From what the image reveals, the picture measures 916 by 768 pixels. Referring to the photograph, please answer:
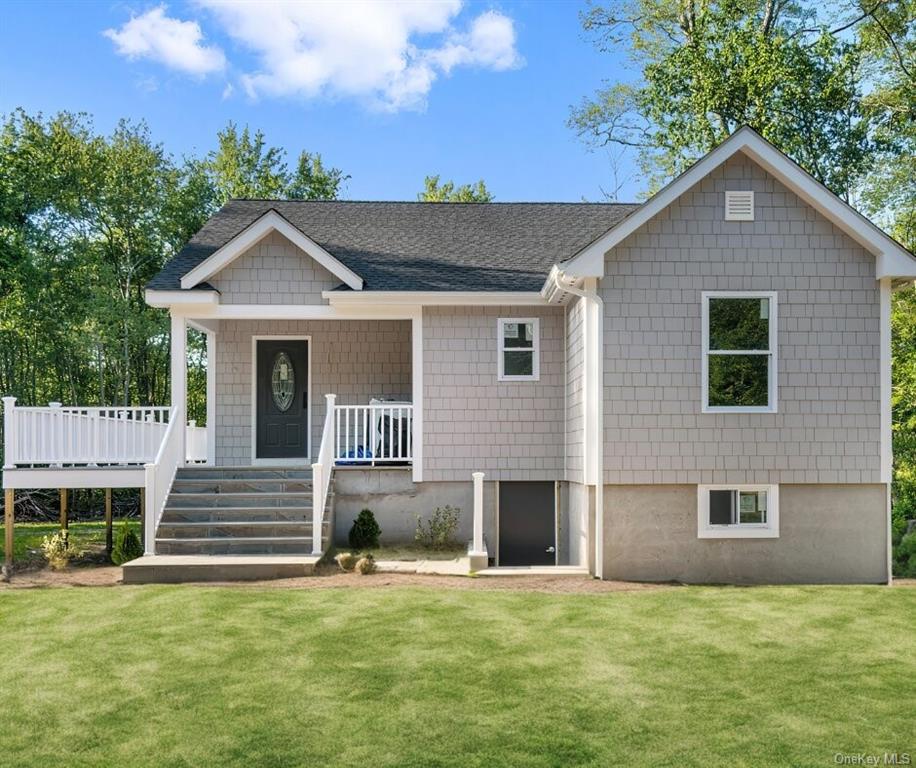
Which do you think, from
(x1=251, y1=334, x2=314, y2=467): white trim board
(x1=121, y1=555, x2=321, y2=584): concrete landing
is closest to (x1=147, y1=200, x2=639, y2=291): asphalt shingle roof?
(x1=251, y1=334, x2=314, y2=467): white trim board

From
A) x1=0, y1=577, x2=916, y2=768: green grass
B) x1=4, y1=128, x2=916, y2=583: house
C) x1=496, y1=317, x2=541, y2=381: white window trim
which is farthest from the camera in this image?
x1=496, y1=317, x2=541, y2=381: white window trim

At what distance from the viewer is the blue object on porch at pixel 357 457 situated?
48.2ft

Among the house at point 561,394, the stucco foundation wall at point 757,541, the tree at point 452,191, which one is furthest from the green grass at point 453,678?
the tree at point 452,191

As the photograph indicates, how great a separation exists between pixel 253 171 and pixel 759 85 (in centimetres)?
1673

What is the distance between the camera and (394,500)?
1448 centimetres

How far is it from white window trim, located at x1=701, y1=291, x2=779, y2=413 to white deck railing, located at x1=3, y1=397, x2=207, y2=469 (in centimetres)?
804

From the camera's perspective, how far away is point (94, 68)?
30.1 m

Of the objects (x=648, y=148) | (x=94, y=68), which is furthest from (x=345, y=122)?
(x=648, y=148)

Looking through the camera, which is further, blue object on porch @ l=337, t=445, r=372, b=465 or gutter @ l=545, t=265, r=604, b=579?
blue object on porch @ l=337, t=445, r=372, b=465

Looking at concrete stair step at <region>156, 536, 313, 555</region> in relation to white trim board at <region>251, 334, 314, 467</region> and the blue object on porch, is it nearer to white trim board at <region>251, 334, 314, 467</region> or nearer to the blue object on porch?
the blue object on porch

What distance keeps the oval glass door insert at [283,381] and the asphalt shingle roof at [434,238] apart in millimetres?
2117

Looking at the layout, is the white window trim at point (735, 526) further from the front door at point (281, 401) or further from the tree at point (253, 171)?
the tree at point (253, 171)

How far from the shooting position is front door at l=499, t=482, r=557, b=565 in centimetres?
1466

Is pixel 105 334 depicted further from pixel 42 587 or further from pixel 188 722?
pixel 188 722
